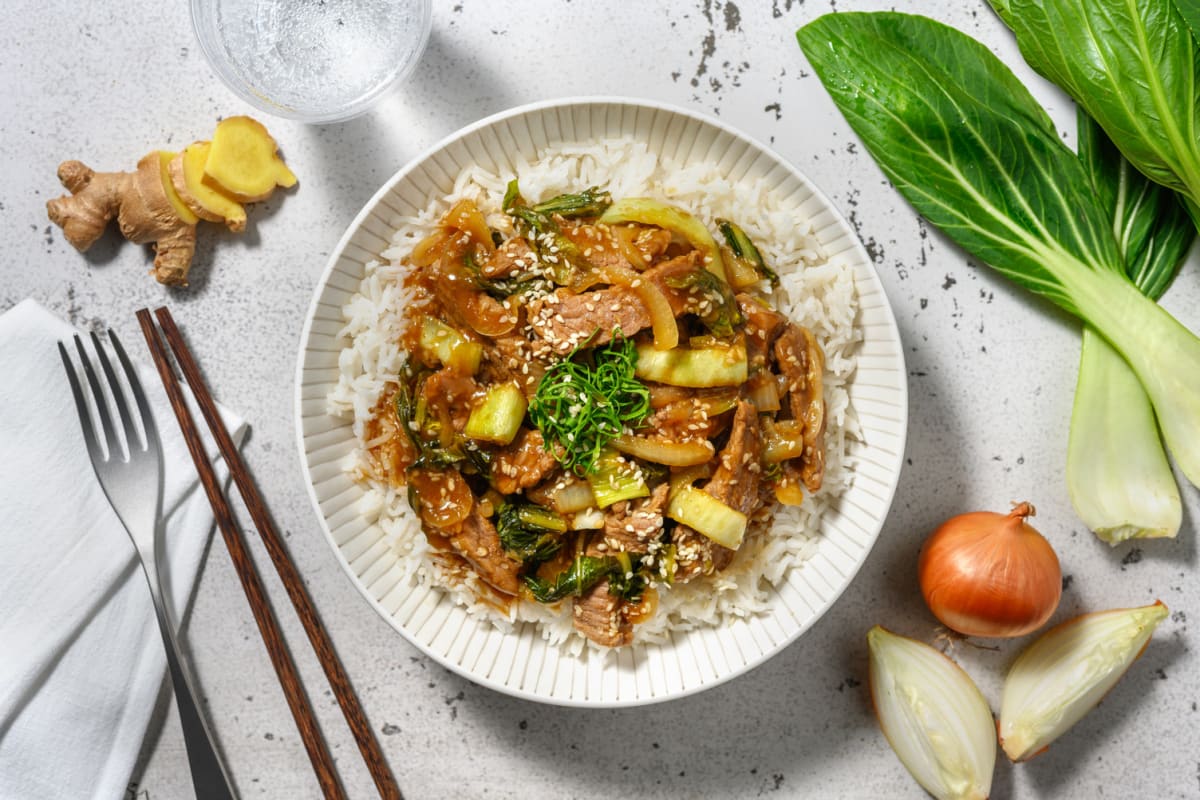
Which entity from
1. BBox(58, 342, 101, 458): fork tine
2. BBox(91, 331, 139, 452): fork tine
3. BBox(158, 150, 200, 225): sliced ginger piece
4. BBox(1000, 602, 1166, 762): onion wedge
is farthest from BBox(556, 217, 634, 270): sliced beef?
BBox(1000, 602, 1166, 762): onion wedge

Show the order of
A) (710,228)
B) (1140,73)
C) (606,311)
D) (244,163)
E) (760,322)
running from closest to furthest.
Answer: (606,311) → (760,322) → (710,228) → (1140,73) → (244,163)

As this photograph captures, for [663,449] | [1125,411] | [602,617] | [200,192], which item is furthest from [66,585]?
[1125,411]

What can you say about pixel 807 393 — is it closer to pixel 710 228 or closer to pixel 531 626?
pixel 710 228

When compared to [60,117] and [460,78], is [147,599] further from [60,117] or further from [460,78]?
[460,78]

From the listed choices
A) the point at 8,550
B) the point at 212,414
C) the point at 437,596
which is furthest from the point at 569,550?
the point at 8,550

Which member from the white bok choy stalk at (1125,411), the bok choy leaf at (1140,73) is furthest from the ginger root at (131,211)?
the white bok choy stalk at (1125,411)

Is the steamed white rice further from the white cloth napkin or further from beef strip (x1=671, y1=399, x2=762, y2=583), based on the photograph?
the white cloth napkin
